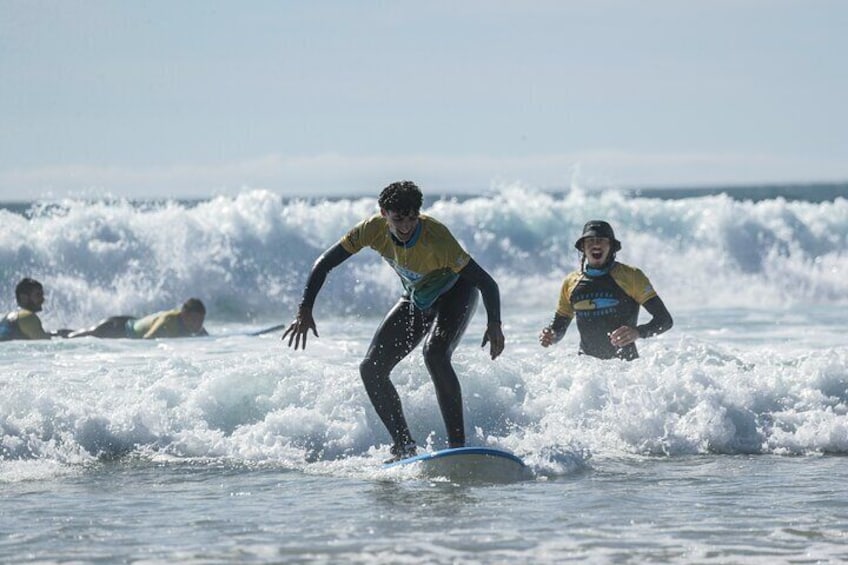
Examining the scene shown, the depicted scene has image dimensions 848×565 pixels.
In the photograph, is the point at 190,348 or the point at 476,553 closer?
the point at 476,553

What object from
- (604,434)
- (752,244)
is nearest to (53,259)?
(752,244)

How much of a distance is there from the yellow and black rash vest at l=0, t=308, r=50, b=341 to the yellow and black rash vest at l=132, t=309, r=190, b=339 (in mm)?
1139

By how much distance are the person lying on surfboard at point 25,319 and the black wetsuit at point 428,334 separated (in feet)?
25.4

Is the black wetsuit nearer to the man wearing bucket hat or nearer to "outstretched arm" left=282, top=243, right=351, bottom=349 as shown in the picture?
"outstretched arm" left=282, top=243, right=351, bottom=349

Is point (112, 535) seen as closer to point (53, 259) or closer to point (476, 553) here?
point (476, 553)

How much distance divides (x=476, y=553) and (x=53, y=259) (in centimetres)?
2002

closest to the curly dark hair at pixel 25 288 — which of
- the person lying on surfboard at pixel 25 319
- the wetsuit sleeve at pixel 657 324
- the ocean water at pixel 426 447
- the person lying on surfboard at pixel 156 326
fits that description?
the person lying on surfboard at pixel 25 319

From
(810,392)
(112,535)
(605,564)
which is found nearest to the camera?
(605,564)

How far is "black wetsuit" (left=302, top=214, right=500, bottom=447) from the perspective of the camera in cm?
818

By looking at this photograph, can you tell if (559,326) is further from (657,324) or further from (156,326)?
(156,326)

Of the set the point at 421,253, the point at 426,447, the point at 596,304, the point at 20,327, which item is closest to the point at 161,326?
the point at 20,327

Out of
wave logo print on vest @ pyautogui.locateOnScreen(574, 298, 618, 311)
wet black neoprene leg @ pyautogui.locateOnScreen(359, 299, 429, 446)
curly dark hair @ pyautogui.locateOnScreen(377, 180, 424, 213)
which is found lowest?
wet black neoprene leg @ pyautogui.locateOnScreen(359, 299, 429, 446)

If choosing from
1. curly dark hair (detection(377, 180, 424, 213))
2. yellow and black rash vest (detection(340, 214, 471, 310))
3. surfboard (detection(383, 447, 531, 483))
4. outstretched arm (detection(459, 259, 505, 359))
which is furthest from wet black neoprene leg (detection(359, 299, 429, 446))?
curly dark hair (detection(377, 180, 424, 213))

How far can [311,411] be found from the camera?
10352mm
